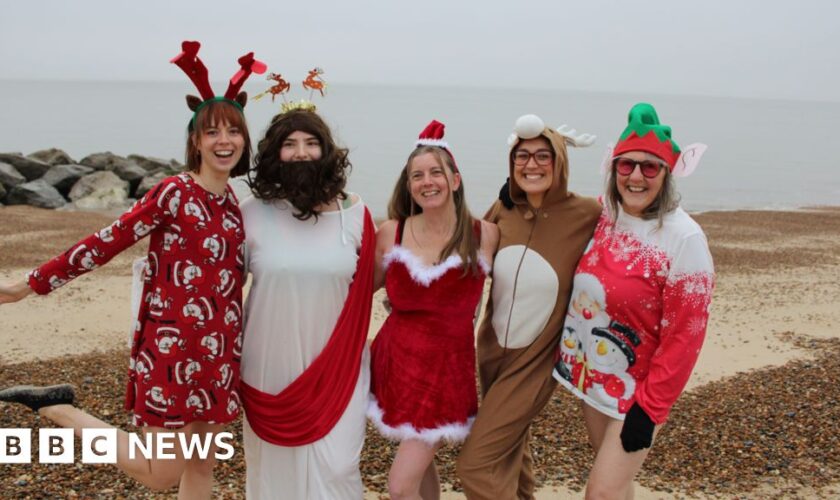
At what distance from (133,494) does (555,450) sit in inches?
104

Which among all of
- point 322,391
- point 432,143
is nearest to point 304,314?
point 322,391

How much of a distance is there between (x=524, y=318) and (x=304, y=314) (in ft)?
3.22

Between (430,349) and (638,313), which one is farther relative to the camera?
(430,349)

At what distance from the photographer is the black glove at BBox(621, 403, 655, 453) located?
2959mm

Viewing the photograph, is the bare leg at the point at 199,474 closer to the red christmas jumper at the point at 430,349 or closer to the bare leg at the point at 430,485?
the red christmas jumper at the point at 430,349

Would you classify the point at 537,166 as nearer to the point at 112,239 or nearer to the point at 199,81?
the point at 199,81

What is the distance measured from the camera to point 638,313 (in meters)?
3.01

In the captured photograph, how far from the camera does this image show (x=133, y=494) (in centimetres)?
418

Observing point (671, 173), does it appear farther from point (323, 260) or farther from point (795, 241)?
point (795, 241)

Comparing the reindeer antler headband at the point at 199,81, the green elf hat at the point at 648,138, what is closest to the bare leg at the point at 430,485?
the green elf hat at the point at 648,138

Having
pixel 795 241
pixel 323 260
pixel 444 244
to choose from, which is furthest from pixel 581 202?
pixel 795 241

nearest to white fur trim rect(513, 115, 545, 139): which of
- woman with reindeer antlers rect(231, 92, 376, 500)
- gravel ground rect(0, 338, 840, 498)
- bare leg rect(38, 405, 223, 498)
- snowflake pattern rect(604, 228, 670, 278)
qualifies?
snowflake pattern rect(604, 228, 670, 278)

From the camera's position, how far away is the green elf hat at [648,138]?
10.1ft

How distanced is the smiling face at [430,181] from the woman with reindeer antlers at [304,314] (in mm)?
320
